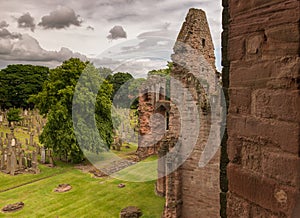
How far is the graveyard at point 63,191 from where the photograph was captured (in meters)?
12.2

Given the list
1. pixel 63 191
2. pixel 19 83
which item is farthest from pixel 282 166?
pixel 19 83

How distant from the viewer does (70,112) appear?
62.1ft

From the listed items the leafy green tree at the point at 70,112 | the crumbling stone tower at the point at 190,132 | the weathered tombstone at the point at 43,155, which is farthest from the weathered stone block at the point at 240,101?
the weathered tombstone at the point at 43,155

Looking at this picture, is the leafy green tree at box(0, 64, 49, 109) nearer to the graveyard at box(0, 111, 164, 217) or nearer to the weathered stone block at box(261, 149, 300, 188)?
the graveyard at box(0, 111, 164, 217)

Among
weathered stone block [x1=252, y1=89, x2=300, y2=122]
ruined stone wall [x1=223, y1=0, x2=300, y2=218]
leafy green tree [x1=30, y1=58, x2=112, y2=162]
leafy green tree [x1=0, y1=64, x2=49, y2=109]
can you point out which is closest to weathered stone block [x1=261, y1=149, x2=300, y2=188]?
ruined stone wall [x1=223, y1=0, x2=300, y2=218]

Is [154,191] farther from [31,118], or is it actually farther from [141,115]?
[31,118]

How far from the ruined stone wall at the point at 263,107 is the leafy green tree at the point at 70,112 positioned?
16.9 metres

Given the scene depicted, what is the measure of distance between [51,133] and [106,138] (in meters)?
3.66

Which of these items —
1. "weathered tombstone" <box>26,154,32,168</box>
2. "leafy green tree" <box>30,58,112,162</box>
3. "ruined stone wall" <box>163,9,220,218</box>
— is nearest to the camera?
"ruined stone wall" <box>163,9,220,218</box>

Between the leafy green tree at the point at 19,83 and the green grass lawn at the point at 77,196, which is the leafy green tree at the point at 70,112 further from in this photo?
the leafy green tree at the point at 19,83

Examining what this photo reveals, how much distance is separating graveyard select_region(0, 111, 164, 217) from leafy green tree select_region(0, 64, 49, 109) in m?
31.5

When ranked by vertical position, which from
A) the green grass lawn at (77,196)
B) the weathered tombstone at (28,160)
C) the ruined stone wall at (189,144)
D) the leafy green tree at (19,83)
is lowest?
the green grass lawn at (77,196)

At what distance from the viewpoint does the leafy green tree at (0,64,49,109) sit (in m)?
47.9

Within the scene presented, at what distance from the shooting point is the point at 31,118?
34.3 m
